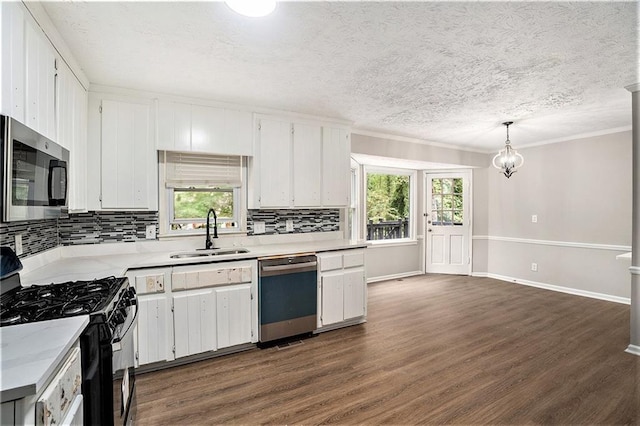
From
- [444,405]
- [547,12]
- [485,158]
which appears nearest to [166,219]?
[444,405]

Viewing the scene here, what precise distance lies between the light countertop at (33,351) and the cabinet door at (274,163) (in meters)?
2.31

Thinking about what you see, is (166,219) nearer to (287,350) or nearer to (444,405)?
(287,350)

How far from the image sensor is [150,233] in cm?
309

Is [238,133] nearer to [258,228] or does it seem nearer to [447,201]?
[258,228]

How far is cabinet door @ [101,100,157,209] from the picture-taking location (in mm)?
2744

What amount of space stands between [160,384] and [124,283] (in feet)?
3.28

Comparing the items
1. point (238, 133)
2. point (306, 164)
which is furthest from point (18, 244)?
point (306, 164)

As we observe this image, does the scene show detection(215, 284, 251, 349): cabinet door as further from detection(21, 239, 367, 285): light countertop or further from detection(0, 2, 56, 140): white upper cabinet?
detection(0, 2, 56, 140): white upper cabinet

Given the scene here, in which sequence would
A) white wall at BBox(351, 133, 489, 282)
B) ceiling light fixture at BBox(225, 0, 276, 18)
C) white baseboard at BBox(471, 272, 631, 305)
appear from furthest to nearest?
white wall at BBox(351, 133, 489, 282) → white baseboard at BBox(471, 272, 631, 305) → ceiling light fixture at BBox(225, 0, 276, 18)

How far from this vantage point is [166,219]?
3.19 metres

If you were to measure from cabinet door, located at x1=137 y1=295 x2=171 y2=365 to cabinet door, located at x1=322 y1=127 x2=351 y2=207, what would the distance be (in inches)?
81.1

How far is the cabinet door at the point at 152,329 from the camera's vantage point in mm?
2506

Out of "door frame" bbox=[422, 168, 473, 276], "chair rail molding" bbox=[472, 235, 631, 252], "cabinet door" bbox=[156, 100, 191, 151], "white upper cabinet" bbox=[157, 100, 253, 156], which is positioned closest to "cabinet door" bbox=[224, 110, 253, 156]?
"white upper cabinet" bbox=[157, 100, 253, 156]

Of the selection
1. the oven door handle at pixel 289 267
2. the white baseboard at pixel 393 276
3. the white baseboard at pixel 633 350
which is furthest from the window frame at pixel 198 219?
the white baseboard at pixel 633 350
